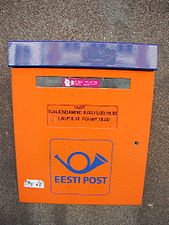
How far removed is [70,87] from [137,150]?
465 mm

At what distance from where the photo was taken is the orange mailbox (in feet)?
4.40

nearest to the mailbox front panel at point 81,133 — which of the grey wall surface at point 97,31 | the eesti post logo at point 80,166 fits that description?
the eesti post logo at point 80,166

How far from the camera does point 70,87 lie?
1.39m

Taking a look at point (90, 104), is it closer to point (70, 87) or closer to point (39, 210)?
point (70, 87)

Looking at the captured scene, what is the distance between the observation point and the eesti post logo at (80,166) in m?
1.51

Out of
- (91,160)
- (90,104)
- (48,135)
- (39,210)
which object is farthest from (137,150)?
(39,210)

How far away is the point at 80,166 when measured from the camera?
1554 mm

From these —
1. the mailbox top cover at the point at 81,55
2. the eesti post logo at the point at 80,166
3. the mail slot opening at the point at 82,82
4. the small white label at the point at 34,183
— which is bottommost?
the small white label at the point at 34,183

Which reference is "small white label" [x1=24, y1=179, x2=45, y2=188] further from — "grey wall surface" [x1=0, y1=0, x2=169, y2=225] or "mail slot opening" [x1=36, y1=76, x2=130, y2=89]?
"mail slot opening" [x1=36, y1=76, x2=130, y2=89]

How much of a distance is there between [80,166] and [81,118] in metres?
0.27

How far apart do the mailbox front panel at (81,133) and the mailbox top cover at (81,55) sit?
0.03m

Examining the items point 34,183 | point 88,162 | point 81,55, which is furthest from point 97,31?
point 34,183

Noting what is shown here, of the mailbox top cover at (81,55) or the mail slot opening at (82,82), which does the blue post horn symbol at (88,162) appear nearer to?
the mail slot opening at (82,82)

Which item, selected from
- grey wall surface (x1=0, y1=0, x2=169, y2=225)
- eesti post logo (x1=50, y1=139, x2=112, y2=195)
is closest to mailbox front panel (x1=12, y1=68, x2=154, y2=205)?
eesti post logo (x1=50, y1=139, x2=112, y2=195)
